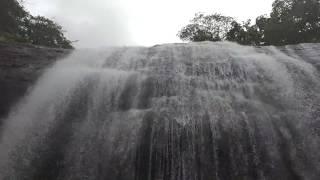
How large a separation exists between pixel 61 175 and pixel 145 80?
3855 millimetres

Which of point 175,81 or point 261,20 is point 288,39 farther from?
point 175,81

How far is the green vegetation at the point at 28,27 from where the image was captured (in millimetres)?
23531

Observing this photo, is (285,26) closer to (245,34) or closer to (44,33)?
(245,34)

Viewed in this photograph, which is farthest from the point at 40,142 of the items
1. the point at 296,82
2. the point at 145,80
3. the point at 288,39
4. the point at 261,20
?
the point at 261,20

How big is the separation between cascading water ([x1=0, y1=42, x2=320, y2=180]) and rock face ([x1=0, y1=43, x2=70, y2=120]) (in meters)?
0.34

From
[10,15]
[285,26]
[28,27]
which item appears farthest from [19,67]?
[285,26]

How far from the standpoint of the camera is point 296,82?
13.1 m

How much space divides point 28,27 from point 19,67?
13821 mm

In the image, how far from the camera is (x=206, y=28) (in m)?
31.7

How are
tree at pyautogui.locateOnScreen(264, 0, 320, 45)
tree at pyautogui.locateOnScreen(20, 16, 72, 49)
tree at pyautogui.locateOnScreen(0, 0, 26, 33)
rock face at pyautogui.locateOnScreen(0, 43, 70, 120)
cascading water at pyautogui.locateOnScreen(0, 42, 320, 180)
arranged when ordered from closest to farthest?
1. cascading water at pyautogui.locateOnScreen(0, 42, 320, 180)
2. rock face at pyautogui.locateOnScreen(0, 43, 70, 120)
3. tree at pyautogui.locateOnScreen(0, 0, 26, 33)
4. tree at pyautogui.locateOnScreen(264, 0, 320, 45)
5. tree at pyautogui.locateOnScreen(20, 16, 72, 49)

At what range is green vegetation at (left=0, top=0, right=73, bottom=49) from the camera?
77.2 ft

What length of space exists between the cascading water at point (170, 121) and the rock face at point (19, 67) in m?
0.34

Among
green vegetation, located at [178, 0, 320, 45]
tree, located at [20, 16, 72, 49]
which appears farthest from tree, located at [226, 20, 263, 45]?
tree, located at [20, 16, 72, 49]

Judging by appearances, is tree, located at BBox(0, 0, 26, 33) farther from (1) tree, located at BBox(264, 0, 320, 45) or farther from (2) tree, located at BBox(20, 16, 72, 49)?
(1) tree, located at BBox(264, 0, 320, 45)
